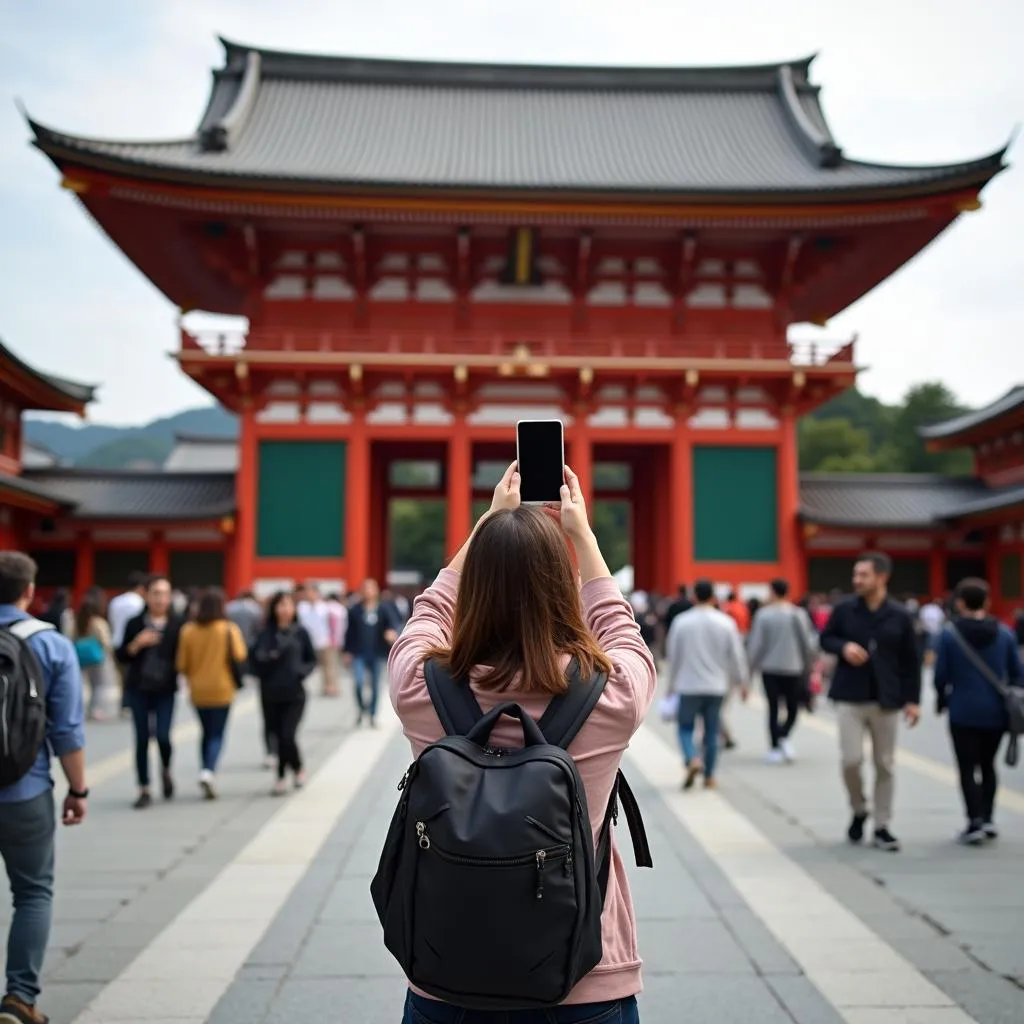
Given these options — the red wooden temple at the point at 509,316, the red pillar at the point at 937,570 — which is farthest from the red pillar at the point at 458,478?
the red pillar at the point at 937,570

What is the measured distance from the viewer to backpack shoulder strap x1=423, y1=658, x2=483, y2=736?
6.45 feet

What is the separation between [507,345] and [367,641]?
1046 cm

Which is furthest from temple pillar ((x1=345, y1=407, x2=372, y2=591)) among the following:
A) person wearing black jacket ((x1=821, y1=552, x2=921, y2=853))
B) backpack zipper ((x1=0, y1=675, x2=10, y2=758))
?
backpack zipper ((x1=0, y1=675, x2=10, y2=758))

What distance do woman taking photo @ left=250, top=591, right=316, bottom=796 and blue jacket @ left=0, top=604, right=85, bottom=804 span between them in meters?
4.10

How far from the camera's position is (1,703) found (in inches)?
131

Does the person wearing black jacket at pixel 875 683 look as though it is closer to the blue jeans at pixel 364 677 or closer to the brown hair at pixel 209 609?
the brown hair at pixel 209 609

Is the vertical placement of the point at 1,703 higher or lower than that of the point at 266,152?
lower

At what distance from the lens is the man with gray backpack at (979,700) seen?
627 centimetres

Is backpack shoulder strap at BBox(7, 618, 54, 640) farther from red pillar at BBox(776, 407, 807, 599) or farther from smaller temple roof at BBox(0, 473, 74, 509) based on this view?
red pillar at BBox(776, 407, 807, 599)

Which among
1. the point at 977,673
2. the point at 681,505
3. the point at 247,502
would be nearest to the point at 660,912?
the point at 977,673

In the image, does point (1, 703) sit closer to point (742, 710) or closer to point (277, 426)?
point (742, 710)

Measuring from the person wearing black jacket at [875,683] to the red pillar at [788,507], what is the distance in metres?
15.0

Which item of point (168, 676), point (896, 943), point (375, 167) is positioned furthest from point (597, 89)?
point (896, 943)

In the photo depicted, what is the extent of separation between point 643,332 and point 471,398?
3.74 m
